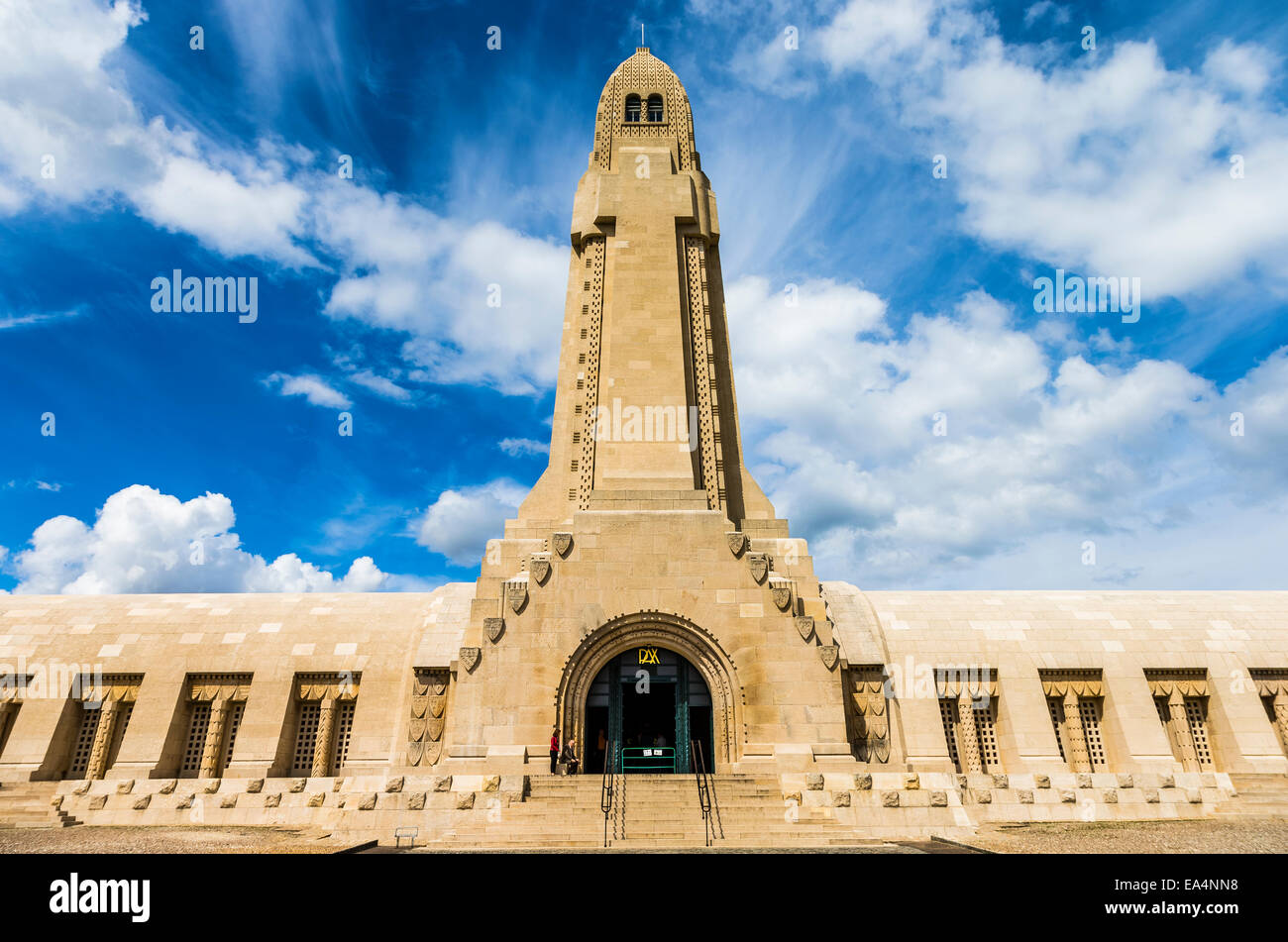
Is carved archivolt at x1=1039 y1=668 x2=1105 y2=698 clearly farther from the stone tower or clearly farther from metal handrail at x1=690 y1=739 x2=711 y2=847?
metal handrail at x1=690 y1=739 x2=711 y2=847

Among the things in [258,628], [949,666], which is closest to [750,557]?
[949,666]

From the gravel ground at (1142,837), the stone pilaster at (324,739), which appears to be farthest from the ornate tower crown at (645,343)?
the gravel ground at (1142,837)

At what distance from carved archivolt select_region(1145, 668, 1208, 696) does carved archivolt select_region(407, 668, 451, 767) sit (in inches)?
1025

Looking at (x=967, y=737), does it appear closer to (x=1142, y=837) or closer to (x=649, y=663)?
(x=1142, y=837)

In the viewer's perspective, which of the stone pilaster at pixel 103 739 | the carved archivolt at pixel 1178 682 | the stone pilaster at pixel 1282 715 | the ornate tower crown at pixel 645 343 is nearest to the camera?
the stone pilaster at pixel 103 739

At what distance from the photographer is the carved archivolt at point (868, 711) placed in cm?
2406

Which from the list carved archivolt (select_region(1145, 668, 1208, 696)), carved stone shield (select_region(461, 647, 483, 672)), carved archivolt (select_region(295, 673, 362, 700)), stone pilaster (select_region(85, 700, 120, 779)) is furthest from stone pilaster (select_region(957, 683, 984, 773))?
stone pilaster (select_region(85, 700, 120, 779))

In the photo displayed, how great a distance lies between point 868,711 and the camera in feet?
81.3

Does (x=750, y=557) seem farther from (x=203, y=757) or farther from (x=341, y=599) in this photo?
(x=203, y=757)

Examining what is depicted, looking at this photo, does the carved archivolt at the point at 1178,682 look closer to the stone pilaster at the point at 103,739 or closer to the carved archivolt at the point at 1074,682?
the carved archivolt at the point at 1074,682

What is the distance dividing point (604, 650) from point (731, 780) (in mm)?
5689

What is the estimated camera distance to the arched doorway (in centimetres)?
2206

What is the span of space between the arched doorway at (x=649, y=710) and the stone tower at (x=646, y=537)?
0.55 m
